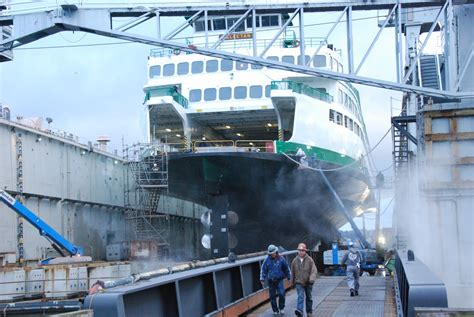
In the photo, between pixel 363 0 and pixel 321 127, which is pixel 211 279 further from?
pixel 321 127

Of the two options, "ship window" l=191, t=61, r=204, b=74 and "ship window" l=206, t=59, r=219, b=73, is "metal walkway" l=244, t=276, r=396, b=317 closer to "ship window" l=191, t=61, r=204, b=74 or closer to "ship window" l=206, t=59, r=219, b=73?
"ship window" l=206, t=59, r=219, b=73

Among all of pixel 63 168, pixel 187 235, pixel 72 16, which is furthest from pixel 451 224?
pixel 187 235

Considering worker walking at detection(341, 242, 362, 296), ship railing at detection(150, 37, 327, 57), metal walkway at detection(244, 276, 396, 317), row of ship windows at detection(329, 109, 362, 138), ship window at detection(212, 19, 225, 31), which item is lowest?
metal walkway at detection(244, 276, 396, 317)

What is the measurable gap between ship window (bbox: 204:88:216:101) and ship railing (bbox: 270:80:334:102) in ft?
11.0

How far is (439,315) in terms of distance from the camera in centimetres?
538

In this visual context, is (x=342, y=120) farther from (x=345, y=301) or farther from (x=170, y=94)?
(x=345, y=301)

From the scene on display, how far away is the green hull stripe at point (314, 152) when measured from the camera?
28.8m

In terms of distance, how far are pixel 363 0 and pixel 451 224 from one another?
24.1ft

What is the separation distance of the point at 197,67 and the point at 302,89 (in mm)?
5616

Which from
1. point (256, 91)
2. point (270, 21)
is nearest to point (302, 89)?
point (256, 91)

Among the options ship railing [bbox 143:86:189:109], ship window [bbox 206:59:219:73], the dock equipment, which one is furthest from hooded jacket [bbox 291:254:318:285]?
ship window [bbox 206:59:219:73]

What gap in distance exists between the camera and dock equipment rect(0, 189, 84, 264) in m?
24.8

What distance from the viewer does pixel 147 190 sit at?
32.5 m

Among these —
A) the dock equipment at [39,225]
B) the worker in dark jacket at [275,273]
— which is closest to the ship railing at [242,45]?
the dock equipment at [39,225]
